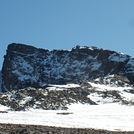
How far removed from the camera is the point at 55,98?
84500 mm

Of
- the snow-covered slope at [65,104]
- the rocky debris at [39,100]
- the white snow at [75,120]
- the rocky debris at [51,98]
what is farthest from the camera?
the rocky debris at [51,98]

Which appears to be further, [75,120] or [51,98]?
[51,98]

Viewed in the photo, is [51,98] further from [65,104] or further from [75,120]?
[75,120]

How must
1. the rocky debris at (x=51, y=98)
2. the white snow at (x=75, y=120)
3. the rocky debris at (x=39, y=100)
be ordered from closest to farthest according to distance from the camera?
the white snow at (x=75, y=120)
the rocky debris at (x=39, y=100)
the rocky debris at (x=51, y=98)

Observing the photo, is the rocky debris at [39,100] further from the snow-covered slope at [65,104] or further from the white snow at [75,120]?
the white snow at [75,120]

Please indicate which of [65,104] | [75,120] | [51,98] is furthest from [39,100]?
[75,120]

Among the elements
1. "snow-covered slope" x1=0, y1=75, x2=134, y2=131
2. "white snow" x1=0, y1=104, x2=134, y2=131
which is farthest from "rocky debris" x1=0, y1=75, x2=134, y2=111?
"white snow" x1=0, y1=104, x2=134, y2=131

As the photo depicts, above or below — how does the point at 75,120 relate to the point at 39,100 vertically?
below

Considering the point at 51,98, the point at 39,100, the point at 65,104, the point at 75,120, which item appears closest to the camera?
the point at 75,120

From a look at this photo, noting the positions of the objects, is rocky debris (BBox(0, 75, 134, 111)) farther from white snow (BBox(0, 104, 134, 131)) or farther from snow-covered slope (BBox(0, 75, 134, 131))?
white snow (BBox(0, 104, 134, 131))

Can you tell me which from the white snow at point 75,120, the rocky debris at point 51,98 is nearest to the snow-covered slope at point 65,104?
the rocky debris at point 51,98

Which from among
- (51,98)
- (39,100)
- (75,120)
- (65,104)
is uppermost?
(51,98)

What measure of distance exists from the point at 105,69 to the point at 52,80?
1254 inches

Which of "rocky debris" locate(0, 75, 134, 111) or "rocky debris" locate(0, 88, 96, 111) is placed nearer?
"rocky debris" locate(0, 88, 96, 111)
